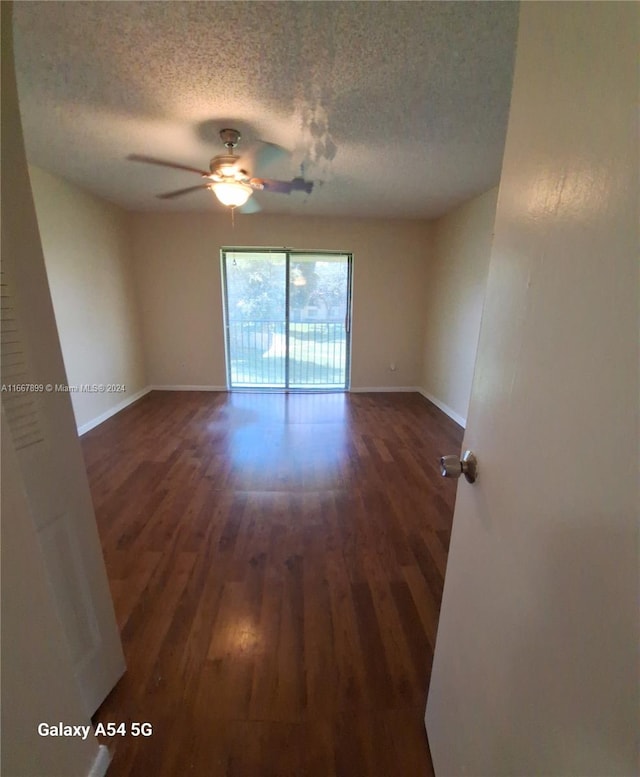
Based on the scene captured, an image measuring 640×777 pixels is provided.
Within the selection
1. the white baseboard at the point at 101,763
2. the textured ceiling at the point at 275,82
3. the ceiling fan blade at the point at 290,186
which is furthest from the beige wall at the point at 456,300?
the white baseboard at the point at 101,763

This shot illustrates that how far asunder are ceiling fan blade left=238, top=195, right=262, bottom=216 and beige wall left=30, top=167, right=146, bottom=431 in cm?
154

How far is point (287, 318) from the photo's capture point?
183 inches

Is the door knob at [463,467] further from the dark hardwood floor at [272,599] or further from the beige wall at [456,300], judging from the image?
the beige wall at [456,300]

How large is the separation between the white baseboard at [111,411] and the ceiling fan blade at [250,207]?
2.80 metres

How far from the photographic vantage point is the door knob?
30.1 inches

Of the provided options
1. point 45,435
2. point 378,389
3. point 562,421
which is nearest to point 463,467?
point 562,421

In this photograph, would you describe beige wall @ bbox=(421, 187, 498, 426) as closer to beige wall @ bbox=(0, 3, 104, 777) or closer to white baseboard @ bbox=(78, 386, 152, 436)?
beige wall @ bbox=(0, 3, 104, 777)

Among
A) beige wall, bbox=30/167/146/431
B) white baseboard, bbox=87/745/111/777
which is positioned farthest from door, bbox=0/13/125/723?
beige wall, bbox=30/167/146/431

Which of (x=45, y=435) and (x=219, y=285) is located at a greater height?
(x=219, y=285)

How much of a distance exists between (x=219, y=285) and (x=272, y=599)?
3.99m

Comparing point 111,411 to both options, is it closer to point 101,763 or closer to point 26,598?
point 101,763

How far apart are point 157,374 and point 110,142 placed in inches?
122

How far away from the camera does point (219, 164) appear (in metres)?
2.23

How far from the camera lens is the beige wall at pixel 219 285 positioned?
4320 mm
